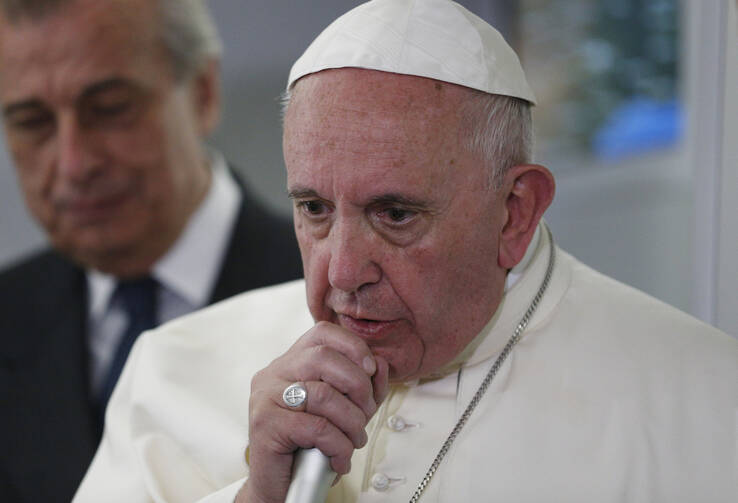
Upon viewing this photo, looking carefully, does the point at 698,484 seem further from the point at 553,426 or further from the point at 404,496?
the point at 404,496

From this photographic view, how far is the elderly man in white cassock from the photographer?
71.0 inches

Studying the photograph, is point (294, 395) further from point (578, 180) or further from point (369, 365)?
point (578, 180)

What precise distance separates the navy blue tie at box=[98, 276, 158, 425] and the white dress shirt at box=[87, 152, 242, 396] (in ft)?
0.10

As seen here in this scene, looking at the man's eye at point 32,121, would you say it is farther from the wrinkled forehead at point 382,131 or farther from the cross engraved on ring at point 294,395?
the cross engraved on ring at point 294,395

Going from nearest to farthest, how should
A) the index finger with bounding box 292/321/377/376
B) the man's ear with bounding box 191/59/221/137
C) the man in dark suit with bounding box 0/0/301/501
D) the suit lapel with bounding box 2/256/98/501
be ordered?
the index finger with bounding box 292/321/377/376
the suit lapel with bounding box 2/256/98/501
the man in dark suit with bounding box 0/0/301/501
the man's ear with bounding box 191/59/221/137

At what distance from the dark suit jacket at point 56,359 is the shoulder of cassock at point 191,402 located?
992mm

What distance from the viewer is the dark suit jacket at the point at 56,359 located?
3.39m

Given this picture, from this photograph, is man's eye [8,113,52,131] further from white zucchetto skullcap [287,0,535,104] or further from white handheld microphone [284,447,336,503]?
white handheld microphone [284,447,336,503]

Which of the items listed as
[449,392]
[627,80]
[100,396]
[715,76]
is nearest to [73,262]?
[100,396]

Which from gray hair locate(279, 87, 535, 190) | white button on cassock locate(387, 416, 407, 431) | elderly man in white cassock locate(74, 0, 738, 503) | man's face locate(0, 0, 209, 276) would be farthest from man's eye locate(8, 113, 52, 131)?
white button on cassock locate(387, 416, 407, 431)

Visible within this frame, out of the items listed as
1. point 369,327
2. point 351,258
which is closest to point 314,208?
point 351,258

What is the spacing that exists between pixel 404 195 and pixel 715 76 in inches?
46.8

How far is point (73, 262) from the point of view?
155 inches

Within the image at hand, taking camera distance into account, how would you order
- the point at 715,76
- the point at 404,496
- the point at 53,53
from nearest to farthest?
the point at 404,496
the point at 715,76
the point at 53,53
